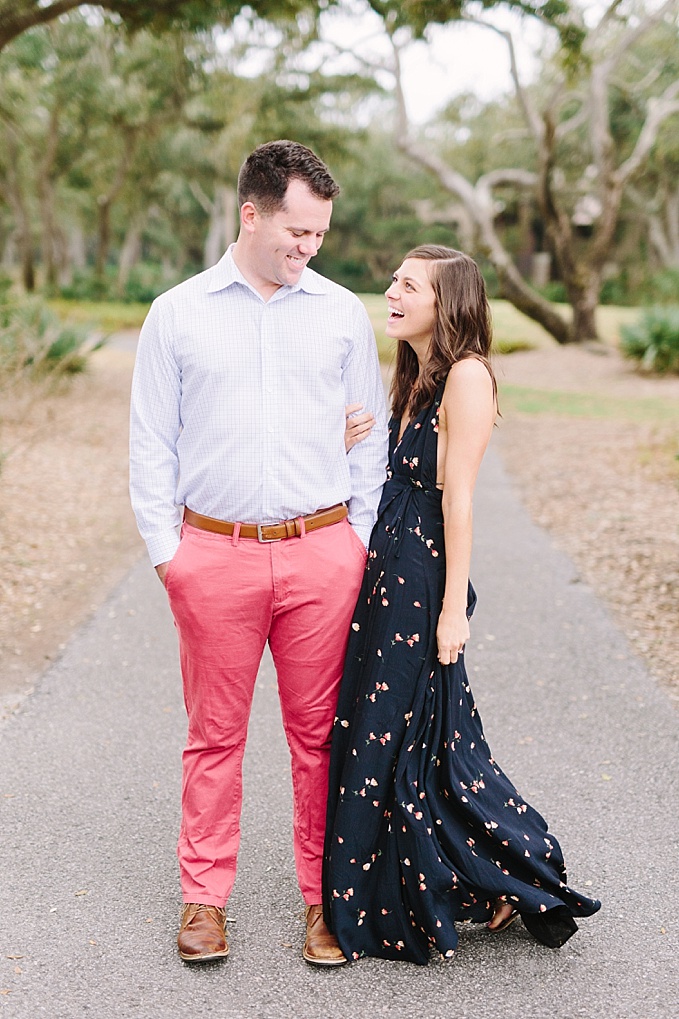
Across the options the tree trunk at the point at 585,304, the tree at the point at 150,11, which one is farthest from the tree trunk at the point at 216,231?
the tree at the point at 150,11

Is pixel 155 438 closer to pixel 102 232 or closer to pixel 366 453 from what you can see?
pixel 366 453

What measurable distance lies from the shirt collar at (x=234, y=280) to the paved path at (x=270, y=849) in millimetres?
1847

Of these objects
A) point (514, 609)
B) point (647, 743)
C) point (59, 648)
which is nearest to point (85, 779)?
point (59, 648)

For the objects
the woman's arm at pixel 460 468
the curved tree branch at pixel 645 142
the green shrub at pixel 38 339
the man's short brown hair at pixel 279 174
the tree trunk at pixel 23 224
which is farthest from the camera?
the tree trunk at pixel 23 224

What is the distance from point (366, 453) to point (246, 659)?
686mm

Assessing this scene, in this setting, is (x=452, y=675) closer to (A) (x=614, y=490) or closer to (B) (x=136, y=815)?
(B) (x=136, y=815)

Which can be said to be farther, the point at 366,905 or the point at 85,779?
the point at 85,779

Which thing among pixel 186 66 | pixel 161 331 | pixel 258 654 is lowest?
pixel 258 654

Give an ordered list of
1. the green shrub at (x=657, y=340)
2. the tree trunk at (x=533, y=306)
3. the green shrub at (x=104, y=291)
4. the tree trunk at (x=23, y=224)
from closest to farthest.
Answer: the green shrub at (x=657, y=340)
the tree trunk at (x=533, y=306)
the tree trunk at (x=23, y=224)
the green shrub at (x=104, y=291)

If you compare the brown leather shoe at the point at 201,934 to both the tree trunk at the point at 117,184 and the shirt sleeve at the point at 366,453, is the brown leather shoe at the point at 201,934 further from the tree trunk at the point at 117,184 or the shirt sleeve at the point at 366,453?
the tree trunk at the point at 117,184

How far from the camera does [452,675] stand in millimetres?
2943

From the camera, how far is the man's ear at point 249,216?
9.14 ft

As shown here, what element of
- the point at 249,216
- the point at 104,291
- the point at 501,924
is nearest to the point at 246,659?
the point at 501,924

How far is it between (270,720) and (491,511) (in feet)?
16.6
